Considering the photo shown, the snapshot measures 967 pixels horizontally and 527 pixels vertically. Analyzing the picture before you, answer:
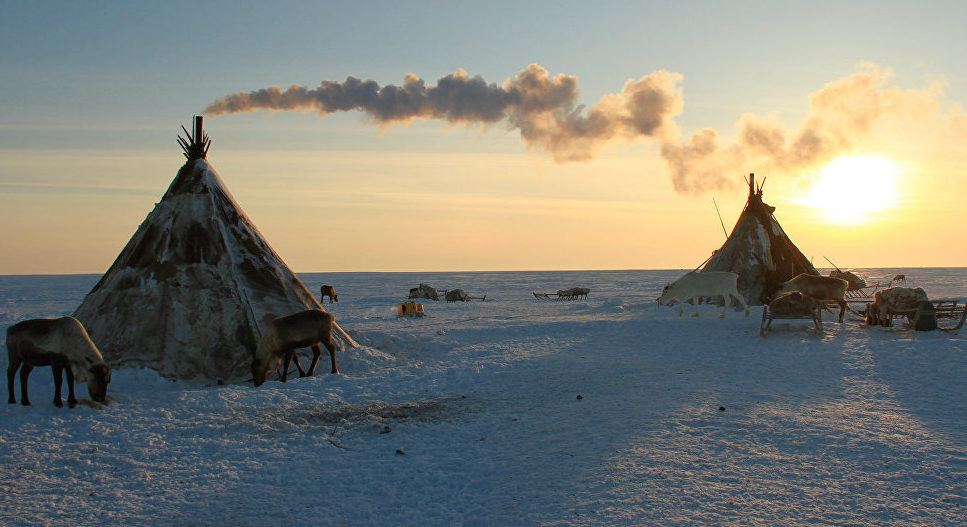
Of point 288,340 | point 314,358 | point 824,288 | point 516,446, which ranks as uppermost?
point 824,288

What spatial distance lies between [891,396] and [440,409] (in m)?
8.07

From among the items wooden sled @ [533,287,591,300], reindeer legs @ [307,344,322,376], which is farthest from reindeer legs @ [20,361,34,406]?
wooden sled @ [533,287,591,300]

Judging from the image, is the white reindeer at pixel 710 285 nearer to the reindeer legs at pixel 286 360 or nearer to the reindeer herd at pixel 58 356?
the reindeer legs at pixel 286 360

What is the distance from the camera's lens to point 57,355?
1083 centimetres

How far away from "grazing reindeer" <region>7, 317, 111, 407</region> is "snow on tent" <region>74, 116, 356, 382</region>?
2349mm

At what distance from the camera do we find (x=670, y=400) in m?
11.2

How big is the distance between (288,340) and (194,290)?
9.64 ft

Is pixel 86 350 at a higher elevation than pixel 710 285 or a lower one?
lower

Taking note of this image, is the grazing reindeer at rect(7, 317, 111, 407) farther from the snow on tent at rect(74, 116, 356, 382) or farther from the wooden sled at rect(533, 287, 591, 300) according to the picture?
the wooden sled at rect(533, 287, 591, 300)

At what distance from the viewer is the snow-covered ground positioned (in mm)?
6547

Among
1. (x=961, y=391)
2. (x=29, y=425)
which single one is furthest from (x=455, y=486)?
(x=961, y=391)

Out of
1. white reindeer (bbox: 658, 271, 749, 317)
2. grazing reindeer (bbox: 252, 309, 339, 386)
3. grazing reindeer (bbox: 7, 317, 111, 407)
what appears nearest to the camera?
grazing reindeer (bbox: 7, 317, 111, 407)

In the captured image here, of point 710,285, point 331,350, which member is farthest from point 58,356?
point 710,285

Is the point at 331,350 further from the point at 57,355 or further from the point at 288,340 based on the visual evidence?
the point at 57,355
